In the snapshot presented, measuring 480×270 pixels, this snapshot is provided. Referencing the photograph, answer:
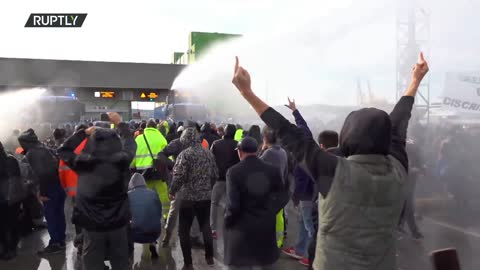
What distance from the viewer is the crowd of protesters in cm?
219

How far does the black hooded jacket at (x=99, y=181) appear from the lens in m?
3.93

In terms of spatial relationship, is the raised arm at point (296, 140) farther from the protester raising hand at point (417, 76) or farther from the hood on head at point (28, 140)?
the hood on head at point (28, 140)

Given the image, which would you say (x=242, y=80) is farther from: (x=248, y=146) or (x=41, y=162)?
(x=41, y=162)

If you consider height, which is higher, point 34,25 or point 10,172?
point 34,25

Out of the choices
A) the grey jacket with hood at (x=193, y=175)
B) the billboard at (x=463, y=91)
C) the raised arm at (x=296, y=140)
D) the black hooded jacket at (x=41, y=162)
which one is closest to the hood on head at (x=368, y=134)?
the raised arm at (x=296, y=140)

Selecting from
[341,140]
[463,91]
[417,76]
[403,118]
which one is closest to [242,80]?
[341,140]

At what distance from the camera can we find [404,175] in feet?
7.73

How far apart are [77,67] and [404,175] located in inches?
1773

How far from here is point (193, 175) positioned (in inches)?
216

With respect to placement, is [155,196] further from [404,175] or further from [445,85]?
[445,85]

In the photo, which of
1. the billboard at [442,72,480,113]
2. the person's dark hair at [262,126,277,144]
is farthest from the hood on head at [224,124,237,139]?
the billboard at [442,72,480,113]

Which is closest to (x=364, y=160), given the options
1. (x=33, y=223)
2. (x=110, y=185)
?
(x=110, y=185)

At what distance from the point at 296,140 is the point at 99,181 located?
229 cm

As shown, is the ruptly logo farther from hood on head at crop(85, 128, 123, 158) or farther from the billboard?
the billboard
